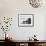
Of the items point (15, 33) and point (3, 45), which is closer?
point (3, 45)

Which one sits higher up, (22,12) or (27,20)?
(22,12)

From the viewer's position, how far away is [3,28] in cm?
433

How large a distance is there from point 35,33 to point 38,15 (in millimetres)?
618

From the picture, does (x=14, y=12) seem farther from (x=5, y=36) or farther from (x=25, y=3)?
(x=5, y=36)

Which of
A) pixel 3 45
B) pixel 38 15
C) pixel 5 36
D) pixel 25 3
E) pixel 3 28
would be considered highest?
pixel 25 3

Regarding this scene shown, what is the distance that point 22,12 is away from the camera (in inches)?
172

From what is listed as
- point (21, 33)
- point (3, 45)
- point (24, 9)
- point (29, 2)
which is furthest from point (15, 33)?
point (29, 2)

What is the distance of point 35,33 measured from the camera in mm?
4363

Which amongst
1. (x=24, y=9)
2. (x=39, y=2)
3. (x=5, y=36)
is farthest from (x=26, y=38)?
(x=39, y=2)

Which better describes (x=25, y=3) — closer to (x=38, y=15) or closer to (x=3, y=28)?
(x=38, y=15)

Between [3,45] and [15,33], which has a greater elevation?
[15,33]

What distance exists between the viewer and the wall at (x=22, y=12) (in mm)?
4352

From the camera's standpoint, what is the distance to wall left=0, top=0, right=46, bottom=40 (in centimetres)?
435

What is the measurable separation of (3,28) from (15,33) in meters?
0.43
